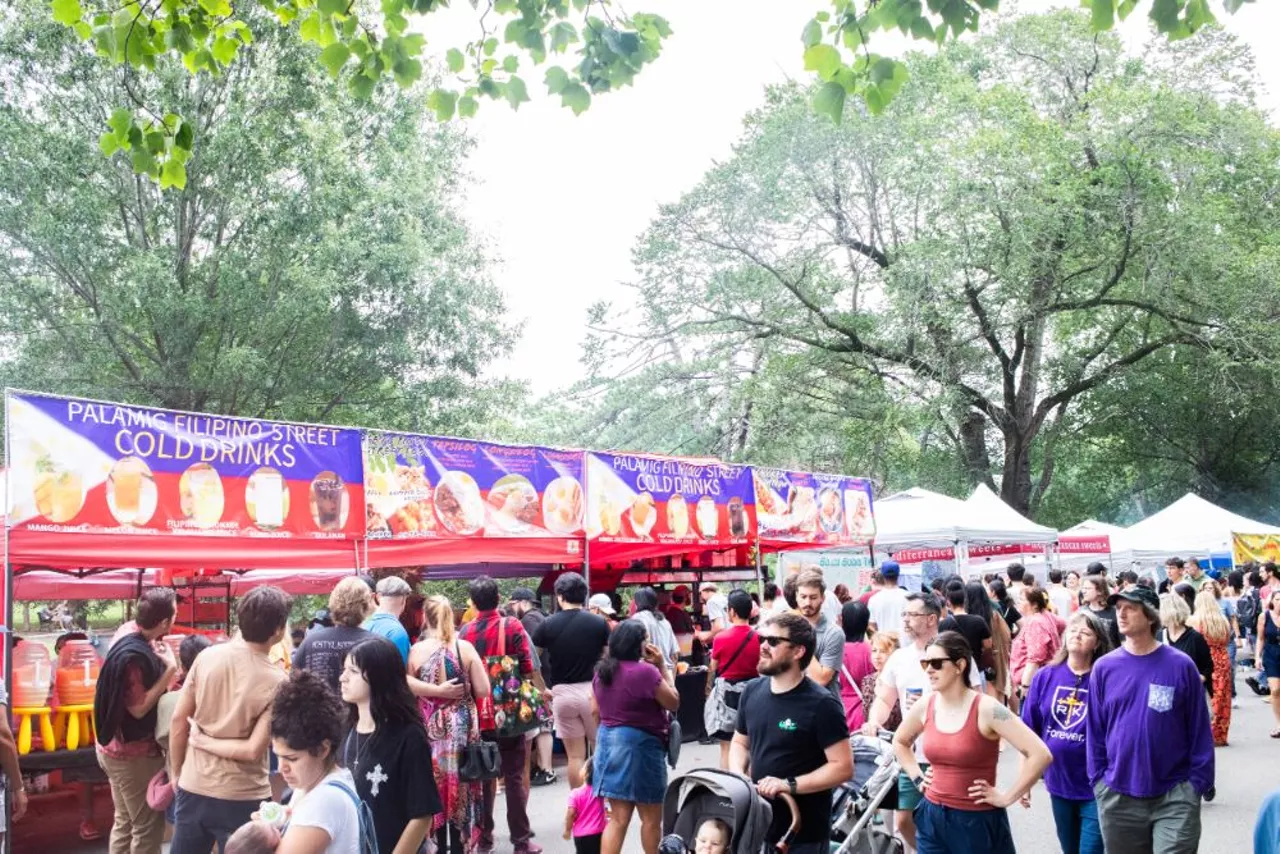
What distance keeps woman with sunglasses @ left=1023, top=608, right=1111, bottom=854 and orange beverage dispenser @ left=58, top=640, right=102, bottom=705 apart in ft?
22.1

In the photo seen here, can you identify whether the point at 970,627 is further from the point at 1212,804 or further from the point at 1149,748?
the point at 1149,748

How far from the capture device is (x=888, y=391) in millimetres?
27703

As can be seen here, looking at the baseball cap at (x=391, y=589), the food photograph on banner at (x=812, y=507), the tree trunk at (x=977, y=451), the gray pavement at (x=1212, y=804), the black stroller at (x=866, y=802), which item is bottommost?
the gray pavement at (x=1212, y=804)

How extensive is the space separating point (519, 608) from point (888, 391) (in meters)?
19.0

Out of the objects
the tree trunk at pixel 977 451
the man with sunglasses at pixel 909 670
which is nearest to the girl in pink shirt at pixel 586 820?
the man with sunglasses at pixel 909 670

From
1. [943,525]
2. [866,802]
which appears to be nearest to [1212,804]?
[866,802]

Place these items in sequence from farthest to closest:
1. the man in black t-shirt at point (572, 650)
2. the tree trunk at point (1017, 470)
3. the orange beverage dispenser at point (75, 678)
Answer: the tree trunk at point (1017, 470) → the orange beverage dispenser at point (75, 678) → the man in black t-shirt at point (572, 650)

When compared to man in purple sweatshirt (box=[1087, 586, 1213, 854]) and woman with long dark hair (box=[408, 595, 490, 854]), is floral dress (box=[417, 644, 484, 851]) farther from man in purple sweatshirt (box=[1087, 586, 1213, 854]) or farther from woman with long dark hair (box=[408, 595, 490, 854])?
man in purple sweatshirt (box=[1087, 586, 1213, 854])

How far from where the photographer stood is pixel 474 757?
6.58 metres

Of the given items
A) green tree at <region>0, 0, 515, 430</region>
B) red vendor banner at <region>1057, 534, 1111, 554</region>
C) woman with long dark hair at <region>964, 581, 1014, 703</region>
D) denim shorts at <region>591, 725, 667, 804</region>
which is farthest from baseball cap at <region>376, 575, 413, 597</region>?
red vendor banner at <region>1057, 534, 1111, 554</region>

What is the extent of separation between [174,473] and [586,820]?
438 cm

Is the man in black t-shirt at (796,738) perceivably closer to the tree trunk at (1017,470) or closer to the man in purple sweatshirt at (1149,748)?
the man in purple sweatshirt at (1149,748)

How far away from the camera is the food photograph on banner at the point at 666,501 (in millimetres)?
12398

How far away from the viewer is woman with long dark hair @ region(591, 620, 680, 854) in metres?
6.01
